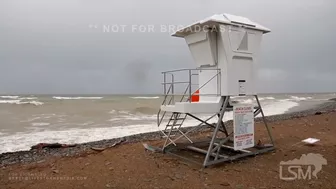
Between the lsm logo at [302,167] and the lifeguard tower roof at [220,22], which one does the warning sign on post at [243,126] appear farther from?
the lifeguard tower roof at [220,22]

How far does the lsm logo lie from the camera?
591cm

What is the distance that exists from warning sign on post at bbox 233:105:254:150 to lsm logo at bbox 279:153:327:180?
3.37ft

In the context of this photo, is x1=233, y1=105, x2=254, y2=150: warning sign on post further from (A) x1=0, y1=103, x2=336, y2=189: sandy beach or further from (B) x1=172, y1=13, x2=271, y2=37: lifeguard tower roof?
(B) x1=172, y1=13, x2=271, y2=37: lifeguard tower roof

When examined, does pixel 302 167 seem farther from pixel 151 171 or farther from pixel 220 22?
pixel 220 22

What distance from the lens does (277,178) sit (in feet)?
19.1

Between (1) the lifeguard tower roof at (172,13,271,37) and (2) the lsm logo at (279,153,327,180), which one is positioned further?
(1) the lifeguard tower roof at (172,13,271,37)

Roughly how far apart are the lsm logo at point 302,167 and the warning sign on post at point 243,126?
1.03 meters

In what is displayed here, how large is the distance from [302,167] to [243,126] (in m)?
1.71

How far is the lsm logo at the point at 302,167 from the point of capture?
5.91m

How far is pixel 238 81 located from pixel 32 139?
10838 mm

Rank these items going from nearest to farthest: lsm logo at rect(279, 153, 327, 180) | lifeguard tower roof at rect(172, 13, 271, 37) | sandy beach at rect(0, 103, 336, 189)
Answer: sandy beach at rect(0, 103, 336, 189), lsm logo at rect(279, 153, 327, 180), lifeguard tower roof at rect(172, 13, 271, 37)

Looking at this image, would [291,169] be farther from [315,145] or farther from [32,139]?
[32,139]

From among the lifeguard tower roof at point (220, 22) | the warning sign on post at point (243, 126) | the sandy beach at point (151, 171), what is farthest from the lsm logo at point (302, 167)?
the lifeguard tower roof at point (220, 22)

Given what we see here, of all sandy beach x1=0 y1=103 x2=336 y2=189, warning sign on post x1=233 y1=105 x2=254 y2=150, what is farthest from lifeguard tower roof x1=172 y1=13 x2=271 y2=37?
sandy beach x1=0 y1=103 x2=336 y2=189
